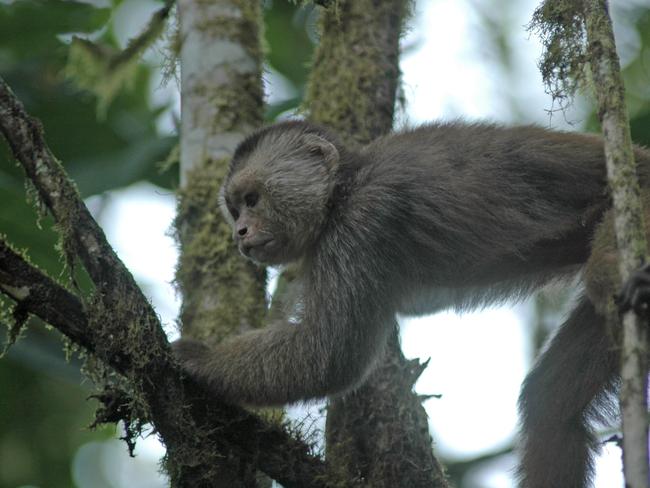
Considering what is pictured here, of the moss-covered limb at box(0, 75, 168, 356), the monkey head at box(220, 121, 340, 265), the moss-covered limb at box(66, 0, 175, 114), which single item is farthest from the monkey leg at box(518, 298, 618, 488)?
the moss-covered limb at box(66, 0, 175, 114)

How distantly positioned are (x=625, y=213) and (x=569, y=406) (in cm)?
290

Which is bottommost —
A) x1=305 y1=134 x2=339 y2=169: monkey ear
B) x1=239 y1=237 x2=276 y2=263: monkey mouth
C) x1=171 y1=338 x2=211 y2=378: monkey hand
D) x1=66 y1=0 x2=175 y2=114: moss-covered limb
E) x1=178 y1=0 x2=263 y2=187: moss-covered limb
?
x1=171 y1=338 x2=211 y2=378: monkey hand

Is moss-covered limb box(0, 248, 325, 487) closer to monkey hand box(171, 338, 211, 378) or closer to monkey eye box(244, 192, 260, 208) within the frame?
monkey hand box(171, 338, 211, 378)

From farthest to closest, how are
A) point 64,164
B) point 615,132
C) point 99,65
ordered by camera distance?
1. point 64,164
2. point 99,65
3. point 615,132

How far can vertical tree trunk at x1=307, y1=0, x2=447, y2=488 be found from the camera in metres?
6.88

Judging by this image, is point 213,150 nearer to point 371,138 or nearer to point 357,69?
point 371,138

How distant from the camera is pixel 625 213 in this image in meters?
4.70

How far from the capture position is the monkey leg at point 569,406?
7.16 m

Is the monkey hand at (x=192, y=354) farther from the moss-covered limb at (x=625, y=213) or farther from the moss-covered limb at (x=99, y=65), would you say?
the moss-covered limb at (x=99, y=65)

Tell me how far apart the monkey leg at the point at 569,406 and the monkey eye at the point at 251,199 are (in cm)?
254

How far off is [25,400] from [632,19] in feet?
28.0

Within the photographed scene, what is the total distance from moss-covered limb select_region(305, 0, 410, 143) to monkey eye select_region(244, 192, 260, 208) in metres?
1.33

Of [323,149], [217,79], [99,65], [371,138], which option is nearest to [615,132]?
[323,149]

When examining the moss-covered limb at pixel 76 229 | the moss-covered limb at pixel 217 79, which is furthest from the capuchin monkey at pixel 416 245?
the moss-covered limb at pixel 76 229
